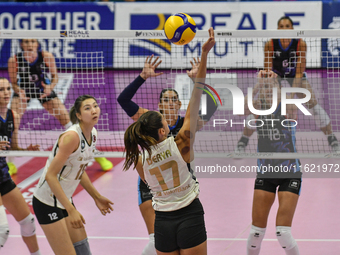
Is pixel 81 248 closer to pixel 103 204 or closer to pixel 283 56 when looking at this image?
pixel 103 204

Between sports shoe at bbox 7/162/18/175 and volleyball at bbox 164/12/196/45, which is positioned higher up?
volleyball at bbox 164/12/196/45

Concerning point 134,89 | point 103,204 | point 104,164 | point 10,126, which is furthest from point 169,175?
point 104,164

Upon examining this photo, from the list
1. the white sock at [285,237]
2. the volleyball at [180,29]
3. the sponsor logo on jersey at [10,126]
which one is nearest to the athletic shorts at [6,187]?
the sponsor logo on jersey at [10,126]

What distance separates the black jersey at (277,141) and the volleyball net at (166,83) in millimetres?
57

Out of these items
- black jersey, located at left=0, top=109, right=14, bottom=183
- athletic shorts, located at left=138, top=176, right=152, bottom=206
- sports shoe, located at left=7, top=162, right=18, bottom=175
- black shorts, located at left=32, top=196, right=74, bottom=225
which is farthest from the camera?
sports shoe, located at left=7, top=162, right=18, bottom=175

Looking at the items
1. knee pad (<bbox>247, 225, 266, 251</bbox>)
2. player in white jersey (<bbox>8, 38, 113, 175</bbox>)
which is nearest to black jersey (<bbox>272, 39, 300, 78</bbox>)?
knee pad (<bbox>247, 225, 266, 251</bbox>)

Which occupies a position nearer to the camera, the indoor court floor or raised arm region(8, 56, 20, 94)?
the indoor court floor

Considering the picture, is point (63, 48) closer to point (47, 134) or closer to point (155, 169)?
point (47, 134)

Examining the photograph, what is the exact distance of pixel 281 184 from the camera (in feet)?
16.7

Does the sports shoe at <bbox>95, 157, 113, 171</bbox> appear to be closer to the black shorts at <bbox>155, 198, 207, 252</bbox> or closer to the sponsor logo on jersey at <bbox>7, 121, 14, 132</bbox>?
the sponsor logo on jersey at <bbox>7, 121, 14, 132</bbox>

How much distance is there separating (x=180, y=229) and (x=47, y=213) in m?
1.42

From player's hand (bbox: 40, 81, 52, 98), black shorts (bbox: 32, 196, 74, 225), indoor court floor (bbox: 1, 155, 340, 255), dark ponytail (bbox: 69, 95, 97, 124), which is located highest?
player's hand (bbox: 40, 81, 52, 98)

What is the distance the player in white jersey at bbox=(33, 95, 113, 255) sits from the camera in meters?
4.25

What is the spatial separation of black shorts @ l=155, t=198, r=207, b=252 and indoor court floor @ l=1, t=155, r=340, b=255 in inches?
92.8
